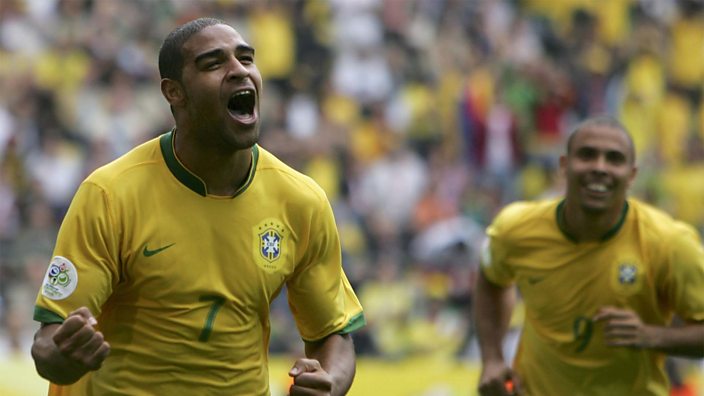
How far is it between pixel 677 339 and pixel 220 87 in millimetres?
2976

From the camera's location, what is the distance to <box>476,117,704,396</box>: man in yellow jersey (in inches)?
283

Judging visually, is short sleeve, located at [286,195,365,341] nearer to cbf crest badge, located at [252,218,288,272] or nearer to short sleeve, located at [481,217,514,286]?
cbf crest badge, located at [252,218,288,272]

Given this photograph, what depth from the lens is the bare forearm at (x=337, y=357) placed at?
560 cm

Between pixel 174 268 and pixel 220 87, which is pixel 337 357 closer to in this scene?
pixel 174 268

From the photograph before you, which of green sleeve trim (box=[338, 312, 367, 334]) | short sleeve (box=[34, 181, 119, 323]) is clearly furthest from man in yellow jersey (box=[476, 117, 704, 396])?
short sleeve (box=[34, 181, 119, 323])

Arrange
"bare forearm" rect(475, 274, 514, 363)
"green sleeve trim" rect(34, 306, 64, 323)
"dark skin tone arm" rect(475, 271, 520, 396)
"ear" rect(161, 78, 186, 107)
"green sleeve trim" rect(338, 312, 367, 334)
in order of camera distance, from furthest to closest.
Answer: "bare forearm" rect(475, 274, 514, 363)
"dark skin tone arm" rect(475, 271, 520, 396)
"green sleeve trim" rect(338, 312, 367, 334)
"ear" rect(161, 78, 186, 107)
"green sleeve trim" rect(34, 306, 64, 323)

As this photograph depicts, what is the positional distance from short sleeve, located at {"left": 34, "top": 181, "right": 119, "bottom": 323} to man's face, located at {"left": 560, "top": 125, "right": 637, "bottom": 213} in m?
2.98

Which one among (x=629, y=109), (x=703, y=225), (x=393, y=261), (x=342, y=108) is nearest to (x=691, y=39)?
(x=629, y=109)

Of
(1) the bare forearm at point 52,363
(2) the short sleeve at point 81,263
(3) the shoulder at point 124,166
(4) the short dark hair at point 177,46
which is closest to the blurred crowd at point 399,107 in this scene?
(3) the shoulder at point 124,166

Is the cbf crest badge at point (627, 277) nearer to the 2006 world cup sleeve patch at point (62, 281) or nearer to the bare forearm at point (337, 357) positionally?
the bare forearm at point (337, 357)

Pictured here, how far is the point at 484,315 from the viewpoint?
8016 mm

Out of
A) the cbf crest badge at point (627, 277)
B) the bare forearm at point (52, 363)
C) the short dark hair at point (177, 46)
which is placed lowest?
the cbf crest badge at point (627, 277)

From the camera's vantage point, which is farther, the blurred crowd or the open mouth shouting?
the blurred crowd

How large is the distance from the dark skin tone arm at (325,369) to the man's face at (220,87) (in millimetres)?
851
